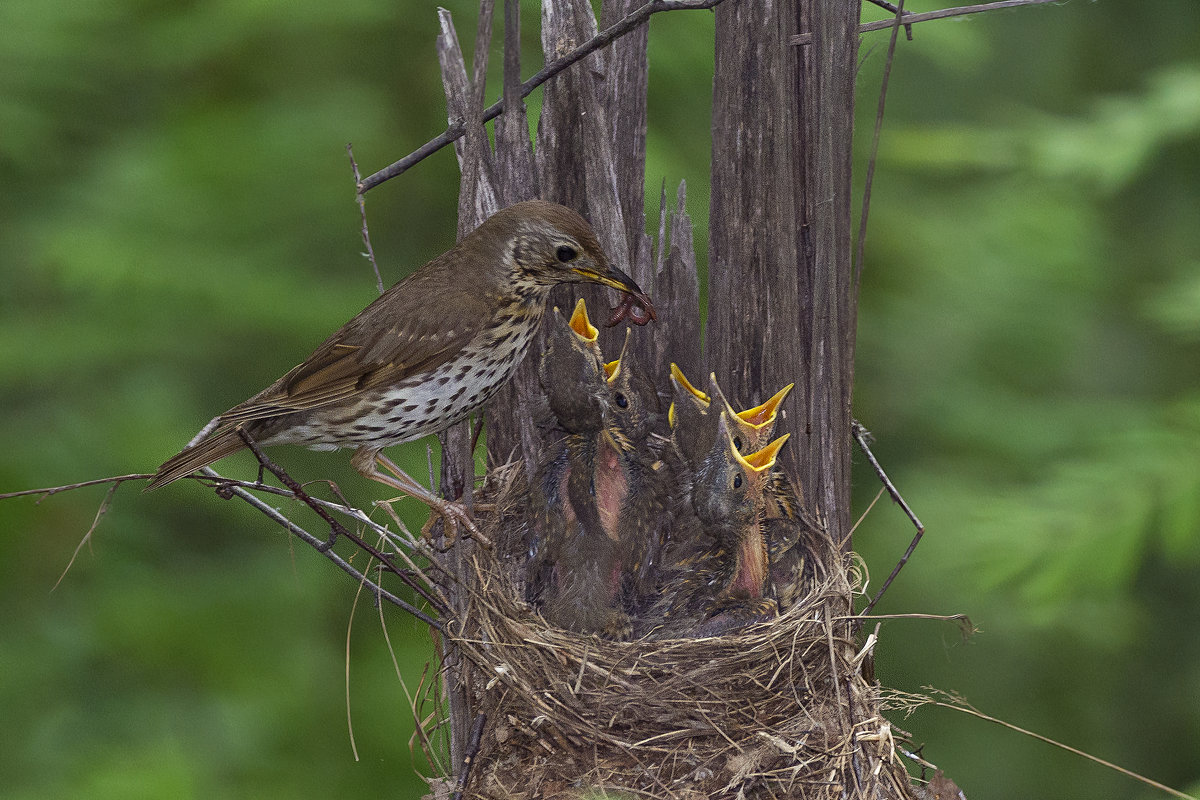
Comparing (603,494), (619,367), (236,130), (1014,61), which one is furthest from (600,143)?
(1014,61)

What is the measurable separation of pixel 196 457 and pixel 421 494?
24.3 inches

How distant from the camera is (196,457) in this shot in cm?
312

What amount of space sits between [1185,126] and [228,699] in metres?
4.66

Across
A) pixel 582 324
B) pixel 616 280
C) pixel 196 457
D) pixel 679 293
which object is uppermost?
pixel 616 280

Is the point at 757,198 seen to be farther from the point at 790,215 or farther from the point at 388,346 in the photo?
the point at 388,346

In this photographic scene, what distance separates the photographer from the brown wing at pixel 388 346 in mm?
3318

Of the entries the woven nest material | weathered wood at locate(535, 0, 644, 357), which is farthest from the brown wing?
the woven nest material

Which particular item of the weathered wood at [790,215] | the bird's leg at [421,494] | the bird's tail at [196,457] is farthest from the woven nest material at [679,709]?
the bird's tail at [196,457]

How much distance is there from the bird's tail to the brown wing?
138 millimetres

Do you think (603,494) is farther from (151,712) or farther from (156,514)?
(156,514)

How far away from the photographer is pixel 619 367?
349cm

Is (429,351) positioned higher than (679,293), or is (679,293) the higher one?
(679,293)

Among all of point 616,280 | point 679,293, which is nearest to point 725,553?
point 679,293

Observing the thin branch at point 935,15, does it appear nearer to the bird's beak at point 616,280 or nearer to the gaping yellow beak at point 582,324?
the bird's beak at point 616,280
